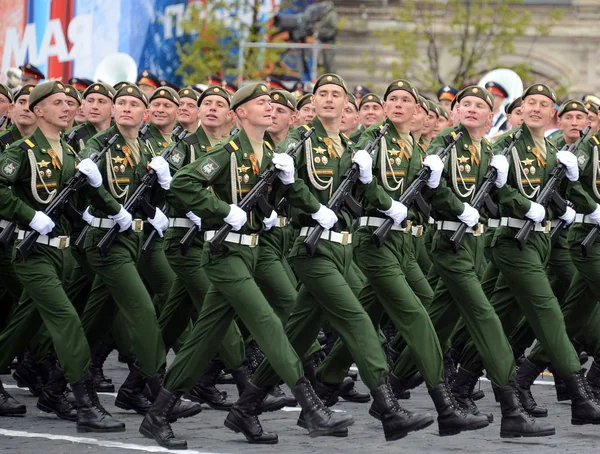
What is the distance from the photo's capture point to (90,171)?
9.52m

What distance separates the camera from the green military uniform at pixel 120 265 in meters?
9.67

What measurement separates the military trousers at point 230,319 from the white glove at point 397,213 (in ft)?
2.94

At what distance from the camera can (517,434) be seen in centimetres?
916

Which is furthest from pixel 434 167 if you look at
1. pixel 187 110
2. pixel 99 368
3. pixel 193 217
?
pixel 187 110

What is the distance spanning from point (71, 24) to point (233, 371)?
13.1 m

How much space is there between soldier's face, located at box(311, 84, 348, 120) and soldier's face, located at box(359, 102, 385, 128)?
11.7ft

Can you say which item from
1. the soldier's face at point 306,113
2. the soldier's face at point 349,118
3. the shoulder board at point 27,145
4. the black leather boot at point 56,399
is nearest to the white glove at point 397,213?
Result: the shoulder board at point 27,145

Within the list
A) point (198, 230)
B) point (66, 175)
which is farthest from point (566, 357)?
point (66, 175)

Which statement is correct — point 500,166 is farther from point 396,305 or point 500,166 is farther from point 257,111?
point 257,111

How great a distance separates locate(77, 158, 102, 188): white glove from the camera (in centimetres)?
950

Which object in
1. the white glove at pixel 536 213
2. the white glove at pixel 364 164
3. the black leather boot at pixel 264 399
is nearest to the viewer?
the white glove at pixel 364 164

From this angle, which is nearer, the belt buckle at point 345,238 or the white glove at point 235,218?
the white glove at point 235,218

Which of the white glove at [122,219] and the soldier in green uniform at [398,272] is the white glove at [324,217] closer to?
the soldier in green uniform at [398,272]

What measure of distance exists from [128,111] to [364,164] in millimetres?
1820
